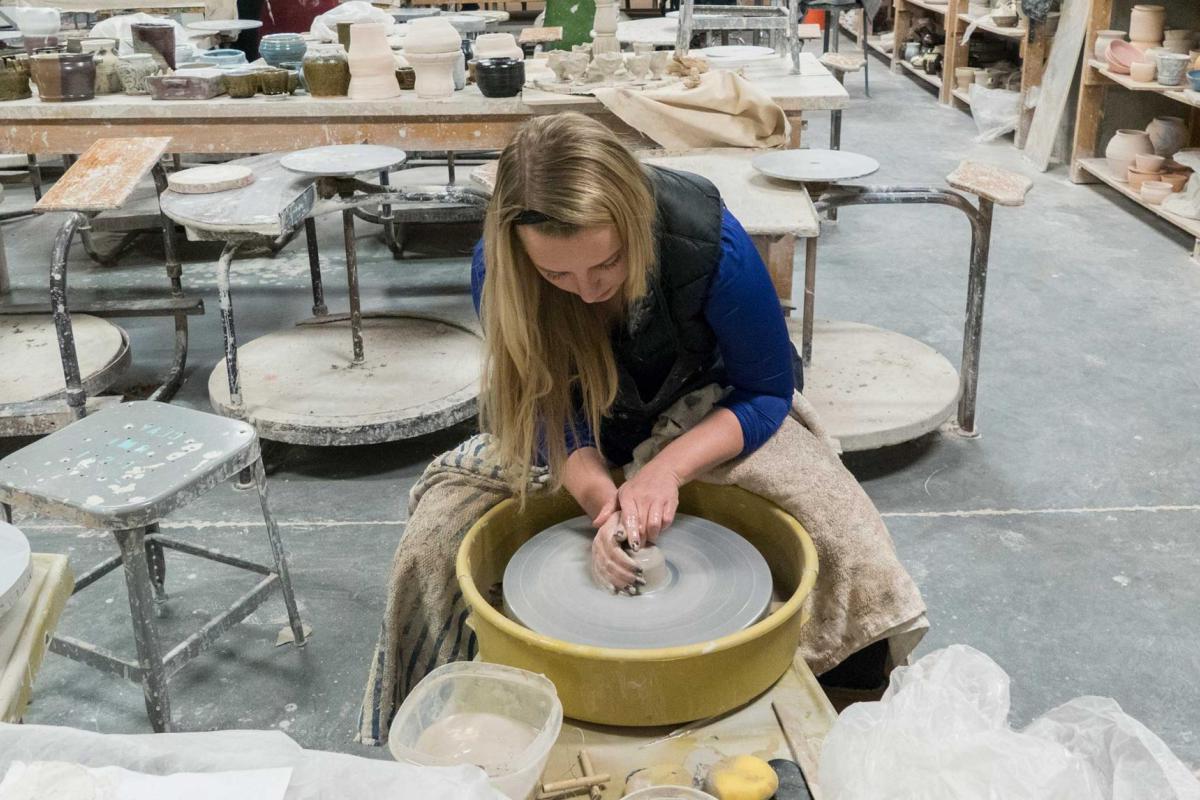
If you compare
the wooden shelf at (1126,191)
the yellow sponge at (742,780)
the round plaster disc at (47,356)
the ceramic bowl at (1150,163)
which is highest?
the ceramic bowl at (1150,163)

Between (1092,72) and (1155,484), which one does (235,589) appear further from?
(1092,72)

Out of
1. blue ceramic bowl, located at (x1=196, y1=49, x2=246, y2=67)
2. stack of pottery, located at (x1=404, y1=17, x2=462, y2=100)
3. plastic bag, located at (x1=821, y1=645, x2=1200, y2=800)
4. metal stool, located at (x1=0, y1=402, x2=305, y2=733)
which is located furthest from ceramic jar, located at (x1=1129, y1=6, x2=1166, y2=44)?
plastic bag, located at (x1=821, y1=645, x2=1200, y2=800)

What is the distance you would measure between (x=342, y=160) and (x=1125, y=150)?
386 centimetres

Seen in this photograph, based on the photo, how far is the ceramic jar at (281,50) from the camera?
12.5 ft

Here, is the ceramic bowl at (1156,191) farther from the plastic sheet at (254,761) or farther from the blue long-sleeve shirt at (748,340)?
the plastic sheet at (254,761)

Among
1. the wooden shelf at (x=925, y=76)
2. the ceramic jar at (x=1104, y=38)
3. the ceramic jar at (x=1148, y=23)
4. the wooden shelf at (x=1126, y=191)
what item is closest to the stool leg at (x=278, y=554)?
the wooden shelf at (x=1126, y=191)

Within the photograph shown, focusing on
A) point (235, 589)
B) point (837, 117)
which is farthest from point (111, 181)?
point (837, 117)

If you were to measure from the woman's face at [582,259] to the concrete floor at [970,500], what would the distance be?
1.06m

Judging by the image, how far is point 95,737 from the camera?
3.12ft

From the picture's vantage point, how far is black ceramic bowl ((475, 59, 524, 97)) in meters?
3.43

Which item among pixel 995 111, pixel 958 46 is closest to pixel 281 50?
pixel 995 111

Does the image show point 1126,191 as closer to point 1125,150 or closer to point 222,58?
point 1125,150

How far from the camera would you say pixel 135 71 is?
3670 millimetres

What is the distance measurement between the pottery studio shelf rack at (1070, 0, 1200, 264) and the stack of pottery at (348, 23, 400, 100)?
3.49m
